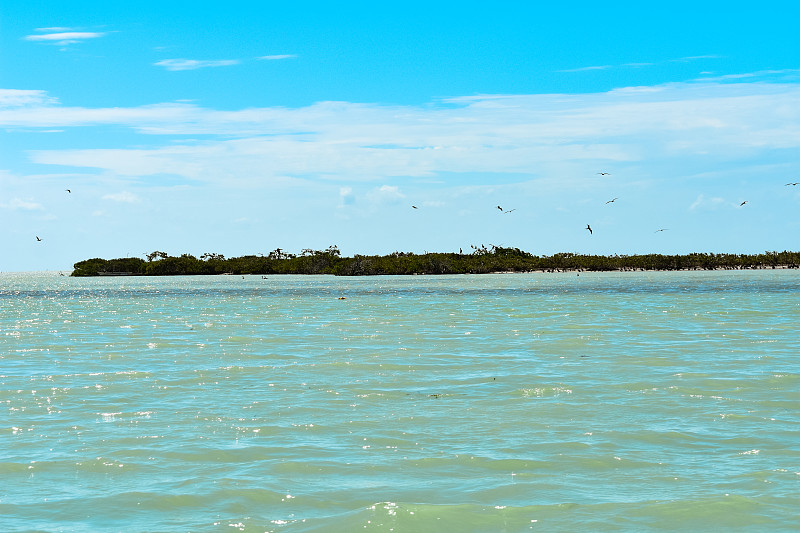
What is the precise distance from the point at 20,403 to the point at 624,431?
391 inches

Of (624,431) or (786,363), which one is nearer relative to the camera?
(624,431)

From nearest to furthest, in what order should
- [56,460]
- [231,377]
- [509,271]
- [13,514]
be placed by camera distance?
[13,514] → [56,460] → [231,377] → [509,271]

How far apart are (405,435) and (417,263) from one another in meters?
120

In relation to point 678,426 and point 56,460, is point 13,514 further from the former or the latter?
point 678,426

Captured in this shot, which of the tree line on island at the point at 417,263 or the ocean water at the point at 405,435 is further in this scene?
the tree line on island at the point at 417,263

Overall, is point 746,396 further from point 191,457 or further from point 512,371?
point 191,457

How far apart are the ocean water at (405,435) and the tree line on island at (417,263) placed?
354ft

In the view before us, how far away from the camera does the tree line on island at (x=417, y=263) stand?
435 feet

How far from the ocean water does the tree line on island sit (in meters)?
108

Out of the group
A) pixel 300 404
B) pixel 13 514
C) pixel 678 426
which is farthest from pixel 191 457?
pixel 678 426

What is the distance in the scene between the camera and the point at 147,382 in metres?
16.7

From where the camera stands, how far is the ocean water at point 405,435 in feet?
26.7

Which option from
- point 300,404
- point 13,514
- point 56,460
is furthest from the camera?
point 300,404

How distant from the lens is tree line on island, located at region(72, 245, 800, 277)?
13250 centimetres
